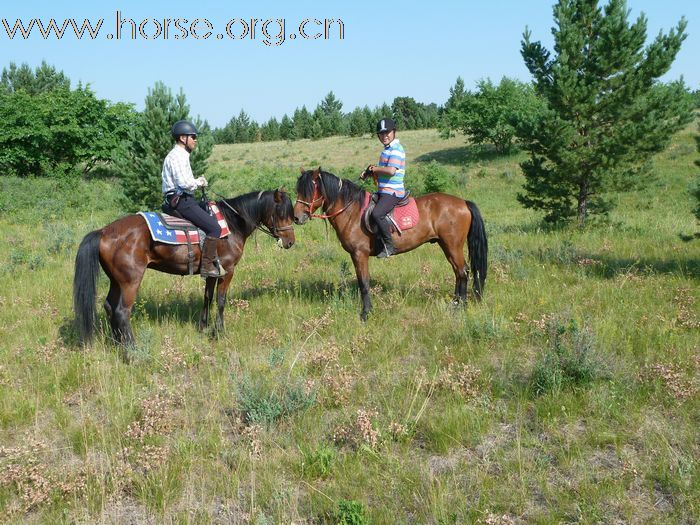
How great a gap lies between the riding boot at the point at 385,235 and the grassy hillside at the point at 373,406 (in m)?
0.76

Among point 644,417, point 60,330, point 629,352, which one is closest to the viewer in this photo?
point 644,417

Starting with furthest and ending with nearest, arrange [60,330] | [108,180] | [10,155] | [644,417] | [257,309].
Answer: [108,180]
[10,155]
[257,309]
[60,330]
[644,417]

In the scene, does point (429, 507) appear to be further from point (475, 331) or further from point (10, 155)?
point (10, 155)

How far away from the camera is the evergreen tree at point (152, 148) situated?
16.9m

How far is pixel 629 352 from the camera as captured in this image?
5590 millimetres

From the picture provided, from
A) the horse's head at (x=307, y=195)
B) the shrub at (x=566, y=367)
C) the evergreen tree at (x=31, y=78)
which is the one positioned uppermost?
the evergreen tree at (x=31, y=78)

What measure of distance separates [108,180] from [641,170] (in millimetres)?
28643

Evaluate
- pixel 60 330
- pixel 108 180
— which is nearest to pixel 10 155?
pixel 108 180

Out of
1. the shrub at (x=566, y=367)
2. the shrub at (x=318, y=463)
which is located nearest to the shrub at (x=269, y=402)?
the shrub at (x=318, y=463)

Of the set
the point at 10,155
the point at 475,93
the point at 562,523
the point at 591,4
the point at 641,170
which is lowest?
the point at 562,523

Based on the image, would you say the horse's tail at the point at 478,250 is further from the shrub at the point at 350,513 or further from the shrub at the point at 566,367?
the shrub at the point at 350,513

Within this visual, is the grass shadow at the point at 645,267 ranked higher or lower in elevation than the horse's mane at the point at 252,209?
lower

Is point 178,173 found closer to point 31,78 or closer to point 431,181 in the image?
point 431,181

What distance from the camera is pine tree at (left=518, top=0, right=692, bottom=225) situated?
45.5ft
